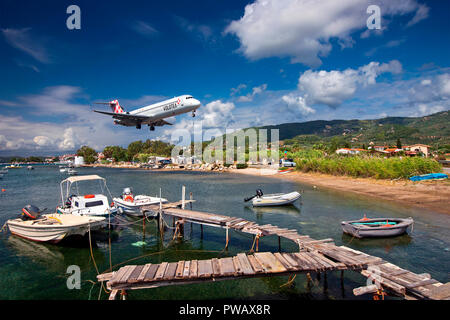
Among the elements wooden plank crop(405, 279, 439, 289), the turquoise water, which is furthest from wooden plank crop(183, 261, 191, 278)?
wooden plank crop(405, 279, 439, 289)

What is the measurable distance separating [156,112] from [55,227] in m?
14.0

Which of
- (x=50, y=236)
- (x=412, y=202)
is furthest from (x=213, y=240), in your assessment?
(x=412, y=202)

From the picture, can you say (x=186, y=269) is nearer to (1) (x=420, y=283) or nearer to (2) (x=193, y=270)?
(2) (x=193, y=270)

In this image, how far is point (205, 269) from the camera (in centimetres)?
995

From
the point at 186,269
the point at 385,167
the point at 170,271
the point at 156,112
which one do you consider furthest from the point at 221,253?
the point at 385,167

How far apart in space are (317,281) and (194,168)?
110 meters

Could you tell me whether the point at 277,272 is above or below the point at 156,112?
below

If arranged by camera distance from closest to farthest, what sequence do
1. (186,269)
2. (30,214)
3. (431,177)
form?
(186,269) < (30,214) < (431,177)

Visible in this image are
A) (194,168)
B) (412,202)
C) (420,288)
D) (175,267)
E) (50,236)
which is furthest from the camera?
(194,168)

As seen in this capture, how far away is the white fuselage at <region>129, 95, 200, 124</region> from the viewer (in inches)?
985

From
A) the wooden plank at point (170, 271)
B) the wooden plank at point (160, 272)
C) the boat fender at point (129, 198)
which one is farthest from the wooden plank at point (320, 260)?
the boat fender at point (129, 198)

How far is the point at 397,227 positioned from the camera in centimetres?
1898

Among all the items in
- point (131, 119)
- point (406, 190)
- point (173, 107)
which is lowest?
point (406, 190)
